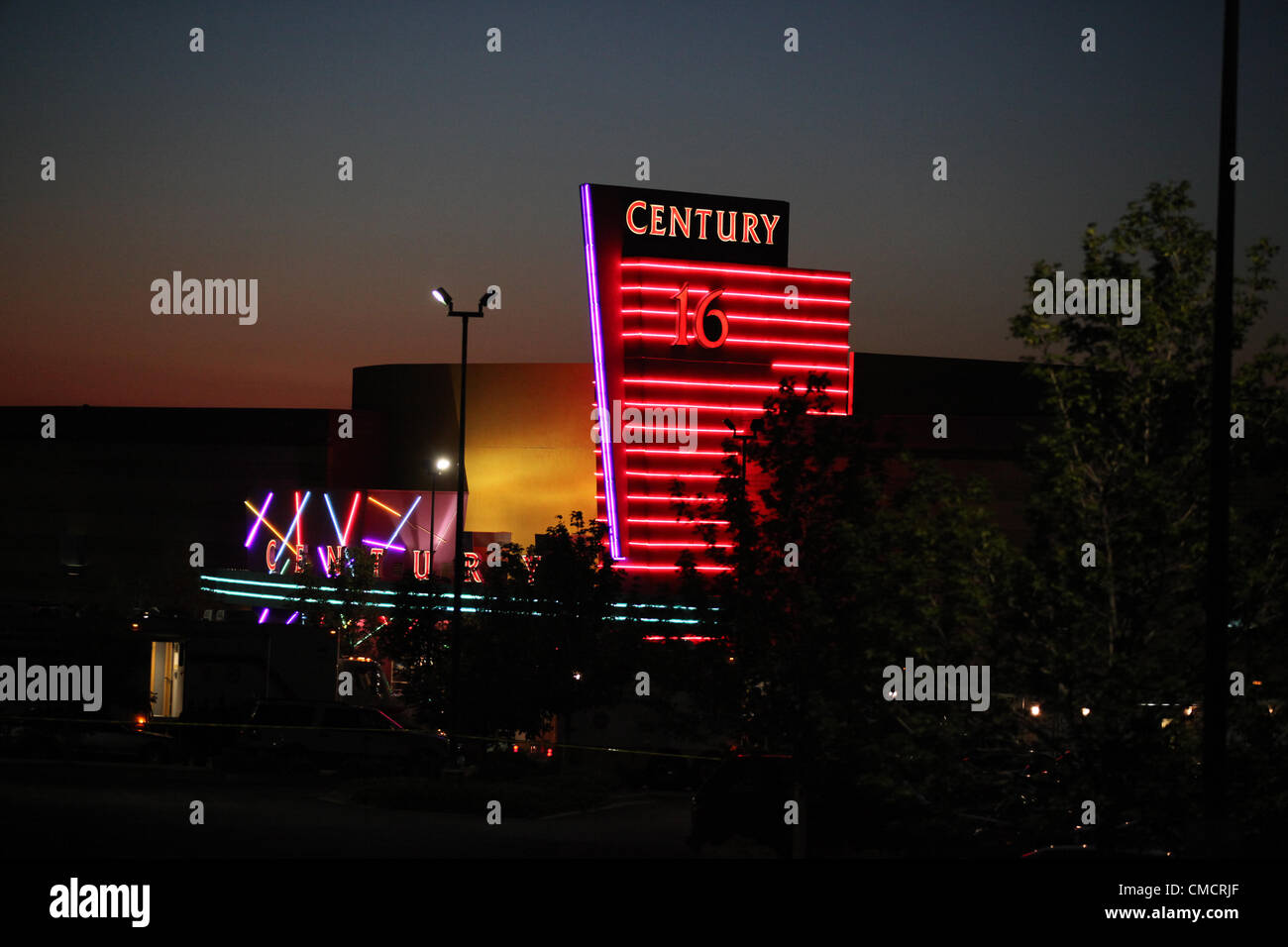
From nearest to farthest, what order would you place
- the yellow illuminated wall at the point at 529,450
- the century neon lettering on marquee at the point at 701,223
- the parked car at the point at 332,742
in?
1. the parked car at the point at 332,742
2. the century neon lettering on marquee at the point at 701,223
3. the yellow illuminated wall at the point at 529,450

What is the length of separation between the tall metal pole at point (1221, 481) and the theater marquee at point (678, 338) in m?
40.9

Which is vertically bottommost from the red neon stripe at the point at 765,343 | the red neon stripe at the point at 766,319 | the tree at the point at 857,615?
the tree at the point at 857,615

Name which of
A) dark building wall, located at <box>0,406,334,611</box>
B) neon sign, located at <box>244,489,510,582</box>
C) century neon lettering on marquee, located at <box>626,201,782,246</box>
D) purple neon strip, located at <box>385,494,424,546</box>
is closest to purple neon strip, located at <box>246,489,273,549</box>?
neon sign, located at <box>244,489,510,582</box>

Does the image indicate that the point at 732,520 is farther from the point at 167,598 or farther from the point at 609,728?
the point at 167,598

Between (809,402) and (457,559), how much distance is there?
19864 millimetres

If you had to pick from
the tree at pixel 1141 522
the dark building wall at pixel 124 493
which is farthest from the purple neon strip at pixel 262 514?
the tree at pixel 1141 522

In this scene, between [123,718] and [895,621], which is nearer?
[895,621]

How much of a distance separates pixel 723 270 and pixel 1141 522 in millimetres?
43177

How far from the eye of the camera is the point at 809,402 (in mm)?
23812

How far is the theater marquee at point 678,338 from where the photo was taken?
55.7 m

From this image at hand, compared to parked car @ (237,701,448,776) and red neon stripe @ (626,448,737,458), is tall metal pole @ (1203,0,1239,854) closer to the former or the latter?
parked car @ (237,701,448,776)

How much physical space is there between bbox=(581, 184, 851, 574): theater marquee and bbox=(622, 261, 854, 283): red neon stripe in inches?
1.5

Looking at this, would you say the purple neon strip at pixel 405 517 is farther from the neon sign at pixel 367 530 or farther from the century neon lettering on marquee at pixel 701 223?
the century neon lettering on marquee at pixel 701 223
